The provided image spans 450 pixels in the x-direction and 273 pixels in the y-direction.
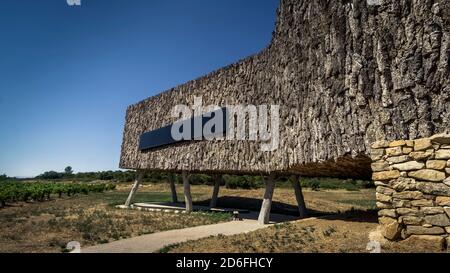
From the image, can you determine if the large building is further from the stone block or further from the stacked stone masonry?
the stone block

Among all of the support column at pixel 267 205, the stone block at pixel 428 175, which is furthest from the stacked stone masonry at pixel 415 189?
the support column at pixel 267 205

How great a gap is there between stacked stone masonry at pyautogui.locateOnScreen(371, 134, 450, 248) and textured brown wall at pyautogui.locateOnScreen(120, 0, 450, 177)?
543mm

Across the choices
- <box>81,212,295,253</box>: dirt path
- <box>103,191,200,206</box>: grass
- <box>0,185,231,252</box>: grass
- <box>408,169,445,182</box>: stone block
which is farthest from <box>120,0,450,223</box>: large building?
<box>103,191,200,206</box>: grass

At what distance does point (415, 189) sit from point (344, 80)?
4461mm

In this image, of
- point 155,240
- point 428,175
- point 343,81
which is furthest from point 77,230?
point 428,175

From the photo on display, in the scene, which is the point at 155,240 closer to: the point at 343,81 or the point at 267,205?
the point at 267,205

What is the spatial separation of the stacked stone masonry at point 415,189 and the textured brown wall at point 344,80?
54 centimetres

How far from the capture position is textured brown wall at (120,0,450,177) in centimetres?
1011

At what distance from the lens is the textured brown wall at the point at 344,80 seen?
33.2 ft

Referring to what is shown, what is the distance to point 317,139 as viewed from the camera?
13.8 metres

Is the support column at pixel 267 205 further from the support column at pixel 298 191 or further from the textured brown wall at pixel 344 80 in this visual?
the support column at pixel 298 191

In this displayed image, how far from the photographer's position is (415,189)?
32.2 ft
